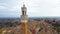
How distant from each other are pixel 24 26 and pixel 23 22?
0.17 metres

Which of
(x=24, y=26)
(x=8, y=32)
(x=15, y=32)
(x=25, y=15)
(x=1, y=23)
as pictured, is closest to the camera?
(x=25, y=15)

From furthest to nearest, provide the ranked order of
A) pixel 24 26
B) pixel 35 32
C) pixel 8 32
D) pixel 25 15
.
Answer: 1. pixel 35 32
2. pixel 8 32
3. pixel 24 26
4. pixel 25 15

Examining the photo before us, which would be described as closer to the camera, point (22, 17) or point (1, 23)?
point (22, 17)

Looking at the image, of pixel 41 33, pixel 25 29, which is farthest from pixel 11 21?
pixel 25 29

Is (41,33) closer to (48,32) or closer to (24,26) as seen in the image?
(48,32)

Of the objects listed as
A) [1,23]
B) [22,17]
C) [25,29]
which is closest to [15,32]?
[25,29]

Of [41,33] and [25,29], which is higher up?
[25,29]

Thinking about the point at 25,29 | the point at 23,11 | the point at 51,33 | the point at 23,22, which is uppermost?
the point at 23,11

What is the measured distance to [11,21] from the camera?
7195 mm

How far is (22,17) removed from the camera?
3543 millimetres

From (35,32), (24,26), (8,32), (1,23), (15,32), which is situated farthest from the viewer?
(1,23)

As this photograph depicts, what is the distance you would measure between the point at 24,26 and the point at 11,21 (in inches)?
139

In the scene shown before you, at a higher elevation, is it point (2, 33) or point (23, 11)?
point (23, 11)

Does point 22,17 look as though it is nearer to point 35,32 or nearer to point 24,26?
point 24,26
